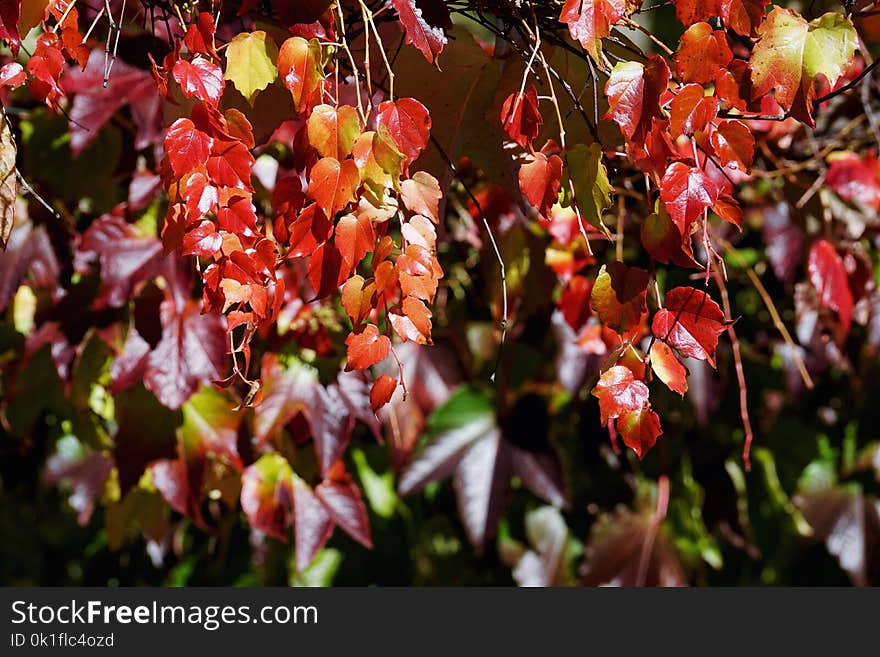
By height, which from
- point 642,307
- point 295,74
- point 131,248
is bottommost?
point 131,248

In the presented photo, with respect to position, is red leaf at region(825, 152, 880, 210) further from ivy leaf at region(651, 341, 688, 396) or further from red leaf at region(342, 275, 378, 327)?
red leaf at region(342, 275, 378, 327)

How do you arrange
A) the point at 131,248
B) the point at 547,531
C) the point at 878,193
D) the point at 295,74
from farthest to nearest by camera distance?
the point at 547,531 → the point at 878,193 → the point at 131,248 → the point at 295,74

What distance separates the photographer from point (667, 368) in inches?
26.6

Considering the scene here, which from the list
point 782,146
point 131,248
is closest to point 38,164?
point 131,248

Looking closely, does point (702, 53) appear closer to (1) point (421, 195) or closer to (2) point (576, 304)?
(1) point (421, 195)

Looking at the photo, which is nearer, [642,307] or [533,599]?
[642,307]

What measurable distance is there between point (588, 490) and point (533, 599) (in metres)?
0.20

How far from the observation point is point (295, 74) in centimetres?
66

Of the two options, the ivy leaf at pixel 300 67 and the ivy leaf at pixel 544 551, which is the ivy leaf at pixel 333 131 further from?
the ivy leaf at pixel 544 551

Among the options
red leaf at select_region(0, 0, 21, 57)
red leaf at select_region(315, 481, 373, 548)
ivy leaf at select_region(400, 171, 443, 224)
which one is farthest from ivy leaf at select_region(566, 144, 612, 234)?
red leaf at select_region(315, 481, 373, 548)

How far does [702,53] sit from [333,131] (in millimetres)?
275

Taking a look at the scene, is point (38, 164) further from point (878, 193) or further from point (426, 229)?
point (878, 193)

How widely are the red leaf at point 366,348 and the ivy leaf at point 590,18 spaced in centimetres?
26

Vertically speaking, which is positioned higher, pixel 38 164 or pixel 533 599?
pixel 38 164
